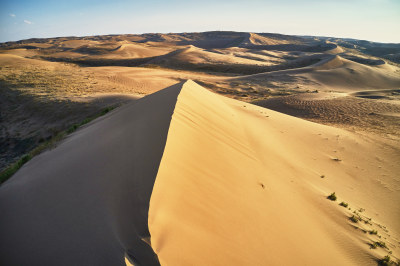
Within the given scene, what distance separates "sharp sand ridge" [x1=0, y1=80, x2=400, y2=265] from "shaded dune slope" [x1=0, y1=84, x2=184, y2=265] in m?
0.02

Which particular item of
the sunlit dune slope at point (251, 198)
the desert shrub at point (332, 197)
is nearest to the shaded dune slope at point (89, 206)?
the sunlit dune slope at point (251, 198)

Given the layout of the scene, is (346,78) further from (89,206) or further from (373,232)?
(89,206)

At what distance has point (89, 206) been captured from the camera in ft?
11.0

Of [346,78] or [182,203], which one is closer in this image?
[182,203]

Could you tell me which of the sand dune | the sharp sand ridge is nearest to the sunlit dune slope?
the sharp sand ridge

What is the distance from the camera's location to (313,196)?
5062 mm

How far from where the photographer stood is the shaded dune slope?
268 cm

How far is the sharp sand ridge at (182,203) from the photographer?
9.04ft

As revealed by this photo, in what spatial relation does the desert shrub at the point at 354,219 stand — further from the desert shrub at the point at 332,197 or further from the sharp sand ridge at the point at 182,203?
the desert shrub at the point at 332,197

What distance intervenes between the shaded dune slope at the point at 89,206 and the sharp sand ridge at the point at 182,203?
0.05ft

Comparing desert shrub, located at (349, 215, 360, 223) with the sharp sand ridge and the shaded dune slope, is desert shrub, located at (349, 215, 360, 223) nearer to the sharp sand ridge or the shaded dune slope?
the sharp sand ridge

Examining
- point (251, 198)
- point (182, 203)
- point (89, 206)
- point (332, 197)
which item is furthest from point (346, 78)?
point (89, 206)

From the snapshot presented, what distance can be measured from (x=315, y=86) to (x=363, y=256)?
95.4 feet

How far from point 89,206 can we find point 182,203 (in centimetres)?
146
